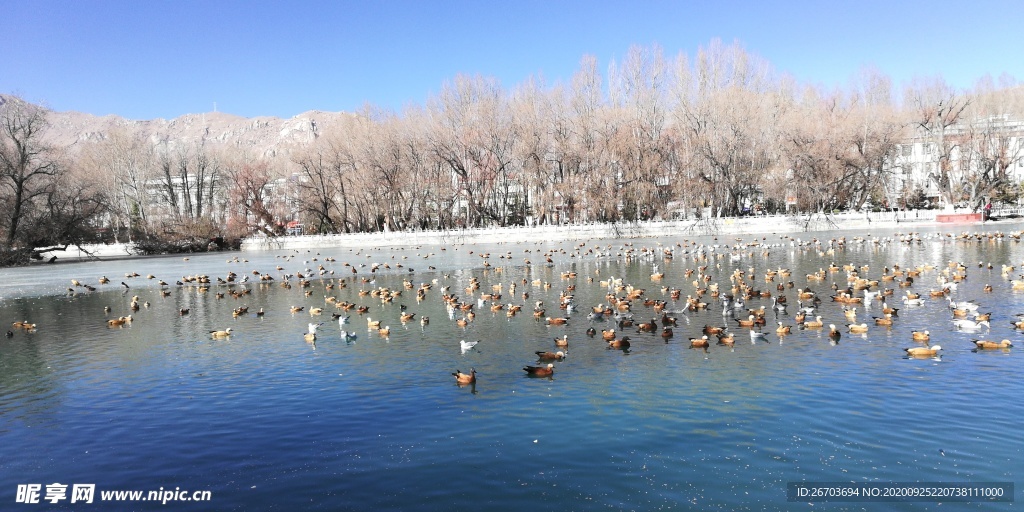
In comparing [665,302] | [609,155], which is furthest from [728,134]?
[665,302]

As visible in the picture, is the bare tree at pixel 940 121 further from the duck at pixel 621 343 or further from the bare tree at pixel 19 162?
the bare tree at pixel 19 162

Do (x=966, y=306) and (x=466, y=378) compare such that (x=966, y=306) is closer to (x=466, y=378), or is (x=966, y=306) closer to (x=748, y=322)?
(x=748, y=322)

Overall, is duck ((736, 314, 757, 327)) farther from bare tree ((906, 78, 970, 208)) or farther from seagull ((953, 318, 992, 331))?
bare tree ((906, 78, 970, 208))

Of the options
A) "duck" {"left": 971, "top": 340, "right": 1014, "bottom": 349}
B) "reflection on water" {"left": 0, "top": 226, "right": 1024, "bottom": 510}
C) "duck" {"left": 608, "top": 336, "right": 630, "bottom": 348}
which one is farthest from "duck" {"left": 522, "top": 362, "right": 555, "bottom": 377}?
"duck" {"left": 971, "top": 340, "right": 1014, "bottom": 349}

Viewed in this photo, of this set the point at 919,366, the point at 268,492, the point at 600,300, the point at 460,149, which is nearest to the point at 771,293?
the point at 600,300

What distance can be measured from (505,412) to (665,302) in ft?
34.7

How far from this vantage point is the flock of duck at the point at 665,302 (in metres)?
15.6

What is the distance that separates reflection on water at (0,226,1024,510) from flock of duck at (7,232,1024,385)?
277 millimetres

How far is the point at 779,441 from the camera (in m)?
9.20

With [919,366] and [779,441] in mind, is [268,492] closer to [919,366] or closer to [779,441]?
[779,441]

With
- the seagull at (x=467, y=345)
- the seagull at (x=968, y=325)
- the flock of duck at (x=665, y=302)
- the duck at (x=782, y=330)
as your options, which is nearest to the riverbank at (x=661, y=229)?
the flock of duck at (x=665, y=302)

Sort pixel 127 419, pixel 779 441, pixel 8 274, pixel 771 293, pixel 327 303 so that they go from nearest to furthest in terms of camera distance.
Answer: pixel 779 441 < pixel 127 419 < pixel 771 293 < pixel 327 303 < pixel 8 274

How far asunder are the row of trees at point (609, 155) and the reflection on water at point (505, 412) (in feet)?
167

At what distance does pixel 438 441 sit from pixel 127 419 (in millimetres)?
5660
